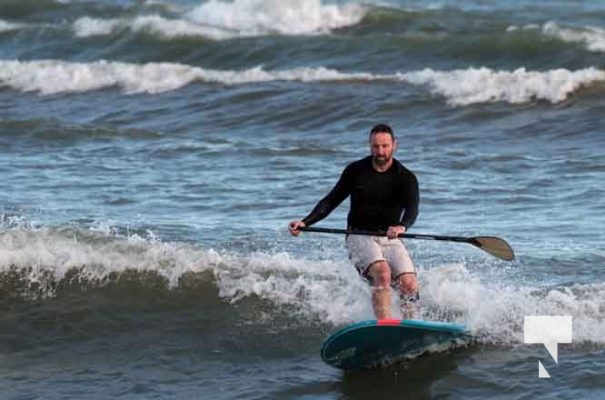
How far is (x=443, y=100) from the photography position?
810 inches

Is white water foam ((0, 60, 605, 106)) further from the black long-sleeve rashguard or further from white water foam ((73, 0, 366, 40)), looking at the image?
the black long-sleeve rashguard

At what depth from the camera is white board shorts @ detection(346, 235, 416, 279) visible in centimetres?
965

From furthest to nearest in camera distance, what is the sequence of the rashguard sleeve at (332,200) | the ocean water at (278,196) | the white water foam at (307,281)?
the white water foam at (307,281) → the ocean water at (278,196) → the rashguard sleeve at (332,200)

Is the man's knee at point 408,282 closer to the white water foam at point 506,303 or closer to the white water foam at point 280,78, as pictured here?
the white water foam at point 506,303

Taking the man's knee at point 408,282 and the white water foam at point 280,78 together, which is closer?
the man's knee at point 408,282

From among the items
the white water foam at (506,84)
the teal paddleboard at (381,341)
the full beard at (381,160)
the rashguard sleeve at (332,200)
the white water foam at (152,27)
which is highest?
the white water foam at (152,27)

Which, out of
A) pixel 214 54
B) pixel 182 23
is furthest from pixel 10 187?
pixel 182 23

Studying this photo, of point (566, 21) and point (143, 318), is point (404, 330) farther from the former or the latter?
point (566, 21)

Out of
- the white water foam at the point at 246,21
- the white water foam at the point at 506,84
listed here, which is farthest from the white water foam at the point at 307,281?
the white water foam at the point at 246,21

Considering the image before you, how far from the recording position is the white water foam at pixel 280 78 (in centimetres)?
2058

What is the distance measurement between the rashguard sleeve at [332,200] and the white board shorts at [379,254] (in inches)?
11.4

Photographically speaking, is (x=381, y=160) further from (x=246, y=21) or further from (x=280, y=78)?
(x=246, y=21)

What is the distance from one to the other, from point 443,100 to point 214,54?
6834 mm

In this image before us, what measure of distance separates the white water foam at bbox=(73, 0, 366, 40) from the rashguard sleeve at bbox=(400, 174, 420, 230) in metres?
18.1
